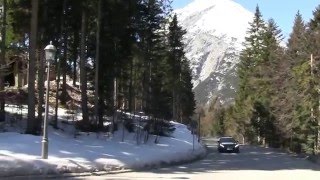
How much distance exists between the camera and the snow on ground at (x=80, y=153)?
2081 cm

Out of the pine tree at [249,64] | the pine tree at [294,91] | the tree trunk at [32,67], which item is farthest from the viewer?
the pine tree at [249,64]

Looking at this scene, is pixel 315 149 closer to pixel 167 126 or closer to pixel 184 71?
pixel 167 126

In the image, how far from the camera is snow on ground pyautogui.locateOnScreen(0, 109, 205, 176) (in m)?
20.8

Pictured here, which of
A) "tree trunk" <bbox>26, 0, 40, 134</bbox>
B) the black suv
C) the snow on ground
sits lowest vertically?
the black suv

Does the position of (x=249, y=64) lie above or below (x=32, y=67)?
above

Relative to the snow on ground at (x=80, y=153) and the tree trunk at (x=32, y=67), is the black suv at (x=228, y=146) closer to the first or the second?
the snow on ground at (x=80, y=153)

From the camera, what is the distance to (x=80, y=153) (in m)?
25.3

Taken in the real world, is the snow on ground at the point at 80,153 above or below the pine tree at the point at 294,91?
below

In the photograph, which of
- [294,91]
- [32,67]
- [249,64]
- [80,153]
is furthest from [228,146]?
[249,64]

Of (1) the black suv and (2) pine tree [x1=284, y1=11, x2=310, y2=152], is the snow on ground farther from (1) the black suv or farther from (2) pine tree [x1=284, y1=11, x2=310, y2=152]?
(1) the black suv

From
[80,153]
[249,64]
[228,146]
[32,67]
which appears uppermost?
[249,64]

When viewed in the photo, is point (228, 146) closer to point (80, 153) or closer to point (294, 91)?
point (294, 91)

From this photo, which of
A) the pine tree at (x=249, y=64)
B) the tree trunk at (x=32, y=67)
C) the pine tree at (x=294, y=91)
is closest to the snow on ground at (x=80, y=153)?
the tree trunk at (x=32, y=67)

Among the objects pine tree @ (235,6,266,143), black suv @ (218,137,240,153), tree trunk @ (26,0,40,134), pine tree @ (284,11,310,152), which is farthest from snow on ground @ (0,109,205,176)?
pine tree @ (235,6,266,143)
